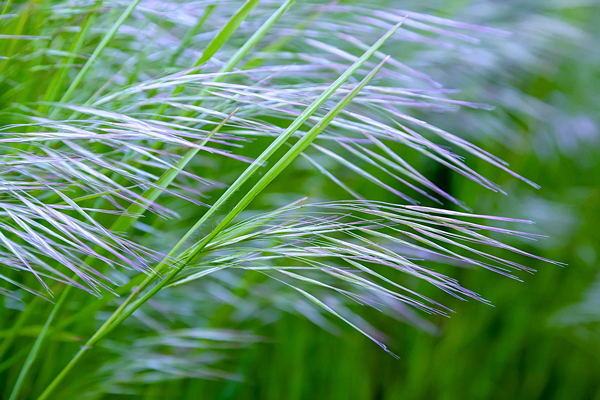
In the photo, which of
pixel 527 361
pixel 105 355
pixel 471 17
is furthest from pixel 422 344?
pixel 471 17

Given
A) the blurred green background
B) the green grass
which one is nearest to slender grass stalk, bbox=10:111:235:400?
the green grass

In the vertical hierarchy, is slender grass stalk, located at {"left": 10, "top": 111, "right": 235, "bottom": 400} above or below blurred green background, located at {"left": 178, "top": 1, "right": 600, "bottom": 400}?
above

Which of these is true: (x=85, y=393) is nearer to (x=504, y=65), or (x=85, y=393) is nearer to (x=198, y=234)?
(x=198, y=234)

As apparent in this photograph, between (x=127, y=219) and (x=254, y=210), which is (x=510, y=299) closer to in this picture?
(x=254, y=210)

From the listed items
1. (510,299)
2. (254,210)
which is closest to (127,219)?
(254,210)

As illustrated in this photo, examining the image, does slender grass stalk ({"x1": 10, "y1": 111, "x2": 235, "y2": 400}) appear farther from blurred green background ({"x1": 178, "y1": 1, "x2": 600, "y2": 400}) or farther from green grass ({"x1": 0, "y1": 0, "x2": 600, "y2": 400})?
blurred green background ({"x1": 178, "y1": 1, "x2": 600, "y2": 400})

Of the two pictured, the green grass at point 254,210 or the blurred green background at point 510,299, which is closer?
the green grass at point 254,210

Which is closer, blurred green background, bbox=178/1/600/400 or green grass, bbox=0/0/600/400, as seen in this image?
green grass, bbox=0/0/600/400

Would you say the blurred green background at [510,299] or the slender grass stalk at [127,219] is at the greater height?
the slender grass stalk at [127,219]

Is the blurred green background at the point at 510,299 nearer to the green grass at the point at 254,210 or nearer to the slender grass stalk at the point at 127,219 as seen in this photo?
the green grass at the point at 254,210

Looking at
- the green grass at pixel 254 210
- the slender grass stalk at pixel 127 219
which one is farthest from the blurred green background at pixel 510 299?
the slender grass stalk at pixel 127 219

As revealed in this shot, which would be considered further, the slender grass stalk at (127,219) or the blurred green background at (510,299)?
the blurred green background at (510,299)
